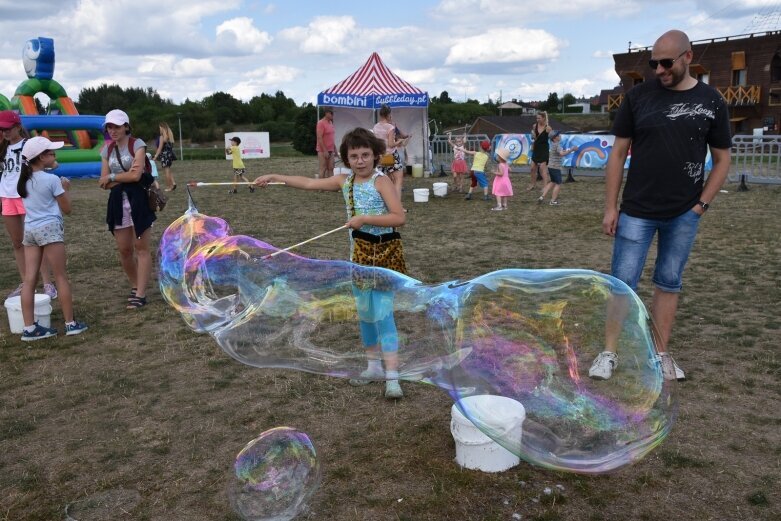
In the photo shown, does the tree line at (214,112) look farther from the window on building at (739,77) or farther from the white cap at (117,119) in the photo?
the white cap at (117,119)

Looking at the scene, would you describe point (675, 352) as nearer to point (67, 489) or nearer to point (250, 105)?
point (67, 489)

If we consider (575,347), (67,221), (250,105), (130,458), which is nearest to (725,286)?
(575,347)

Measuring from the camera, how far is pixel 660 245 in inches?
159

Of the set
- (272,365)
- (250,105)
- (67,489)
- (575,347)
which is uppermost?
(250,105)

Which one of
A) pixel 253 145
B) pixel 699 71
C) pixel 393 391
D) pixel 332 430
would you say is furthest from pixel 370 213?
pixel 699 71

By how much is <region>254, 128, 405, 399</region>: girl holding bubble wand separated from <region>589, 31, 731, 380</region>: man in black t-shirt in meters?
1.43

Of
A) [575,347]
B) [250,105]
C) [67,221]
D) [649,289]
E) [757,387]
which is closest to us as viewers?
[575,347]

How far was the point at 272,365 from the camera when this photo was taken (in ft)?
10.3

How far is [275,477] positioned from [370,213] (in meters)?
1.56

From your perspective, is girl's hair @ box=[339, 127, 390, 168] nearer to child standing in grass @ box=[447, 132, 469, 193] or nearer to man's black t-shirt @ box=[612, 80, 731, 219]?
man's black t-shirt @ box=[612, 80, 731, 219]

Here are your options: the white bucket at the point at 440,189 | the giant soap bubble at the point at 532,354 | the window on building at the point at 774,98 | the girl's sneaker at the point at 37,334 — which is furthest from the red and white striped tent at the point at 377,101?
the window on building at the point at 774,98

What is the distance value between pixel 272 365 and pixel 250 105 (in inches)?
2875

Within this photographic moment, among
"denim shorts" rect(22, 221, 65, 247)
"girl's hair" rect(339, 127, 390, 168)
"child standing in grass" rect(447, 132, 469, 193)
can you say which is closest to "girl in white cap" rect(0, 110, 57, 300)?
"denim shorts" rect(22, 221, 65, 247)

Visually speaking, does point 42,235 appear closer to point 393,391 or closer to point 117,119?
point 117,119
